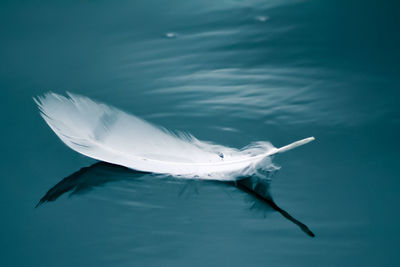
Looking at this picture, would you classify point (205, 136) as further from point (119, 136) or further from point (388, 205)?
point (388, 205)

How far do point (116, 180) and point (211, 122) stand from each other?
32cm

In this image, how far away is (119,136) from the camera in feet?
3.14

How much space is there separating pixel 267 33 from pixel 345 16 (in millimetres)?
284

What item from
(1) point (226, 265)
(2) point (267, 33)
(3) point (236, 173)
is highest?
(2) point (267, 33)

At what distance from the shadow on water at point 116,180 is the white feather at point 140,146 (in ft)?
0.07

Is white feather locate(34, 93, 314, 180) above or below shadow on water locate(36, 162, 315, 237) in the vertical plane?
above

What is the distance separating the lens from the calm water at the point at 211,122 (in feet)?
2.62

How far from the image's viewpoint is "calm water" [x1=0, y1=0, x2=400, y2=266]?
0.80 metres

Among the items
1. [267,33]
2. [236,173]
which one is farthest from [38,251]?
[267,33]

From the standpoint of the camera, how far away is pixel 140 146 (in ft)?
3.11

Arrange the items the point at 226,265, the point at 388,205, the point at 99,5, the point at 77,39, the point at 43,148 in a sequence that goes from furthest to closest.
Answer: the point at 99,5, the point at 77,39, the point at 43,148, the point at 388,205, the point at 226,265

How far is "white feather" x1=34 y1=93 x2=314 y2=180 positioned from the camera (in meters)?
0.90

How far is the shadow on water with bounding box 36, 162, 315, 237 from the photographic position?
851 mm

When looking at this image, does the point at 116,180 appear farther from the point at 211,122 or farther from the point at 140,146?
the point at 211,122
